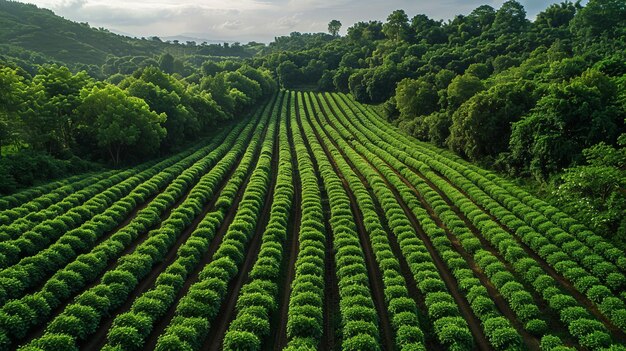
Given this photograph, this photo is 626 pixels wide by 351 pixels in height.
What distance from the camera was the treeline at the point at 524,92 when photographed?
112 ft

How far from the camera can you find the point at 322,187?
4519cm

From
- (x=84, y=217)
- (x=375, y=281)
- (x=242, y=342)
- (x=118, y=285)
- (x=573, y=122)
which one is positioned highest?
(x=573, y=122)

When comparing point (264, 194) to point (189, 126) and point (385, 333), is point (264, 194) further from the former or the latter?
point (189, 126)

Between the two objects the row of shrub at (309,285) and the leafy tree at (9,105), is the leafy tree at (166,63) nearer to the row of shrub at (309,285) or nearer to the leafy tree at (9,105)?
the leafy tree at (9,105)

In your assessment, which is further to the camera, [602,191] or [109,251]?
[602,191]

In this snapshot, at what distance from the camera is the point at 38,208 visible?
3434cm

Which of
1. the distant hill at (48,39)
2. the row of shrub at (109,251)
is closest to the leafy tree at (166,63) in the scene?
the distant hill at (48,39)

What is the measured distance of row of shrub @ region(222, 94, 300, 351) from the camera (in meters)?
19.0

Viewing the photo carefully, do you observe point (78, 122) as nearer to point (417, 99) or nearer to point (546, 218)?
point (417, 99)

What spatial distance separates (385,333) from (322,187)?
81.1ft

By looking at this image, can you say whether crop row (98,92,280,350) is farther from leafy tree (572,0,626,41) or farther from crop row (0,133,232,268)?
leafy tree (572,0,626,41)

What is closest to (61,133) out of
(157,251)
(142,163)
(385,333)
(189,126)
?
(142,163)

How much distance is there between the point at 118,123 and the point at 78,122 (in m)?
6.92

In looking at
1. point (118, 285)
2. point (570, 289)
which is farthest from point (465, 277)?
point (118, 285)
